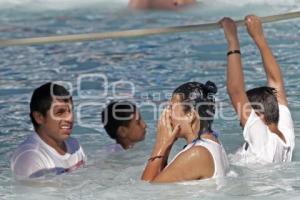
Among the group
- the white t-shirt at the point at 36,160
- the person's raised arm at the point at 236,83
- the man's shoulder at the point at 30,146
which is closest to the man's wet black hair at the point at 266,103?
the person's raised arm at the point at 236,83

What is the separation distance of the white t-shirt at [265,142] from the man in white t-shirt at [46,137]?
1081 mm

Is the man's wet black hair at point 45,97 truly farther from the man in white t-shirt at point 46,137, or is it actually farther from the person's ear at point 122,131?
the person's ear at point 122,131

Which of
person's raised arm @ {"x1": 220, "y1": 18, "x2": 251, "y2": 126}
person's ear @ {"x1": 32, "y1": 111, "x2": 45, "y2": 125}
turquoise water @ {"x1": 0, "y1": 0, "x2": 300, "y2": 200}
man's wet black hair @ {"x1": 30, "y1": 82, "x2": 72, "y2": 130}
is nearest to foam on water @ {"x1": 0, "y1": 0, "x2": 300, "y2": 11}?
turquoise water @ {"x1": 0, "y1": 0, "x2": 300, "y2": 200}

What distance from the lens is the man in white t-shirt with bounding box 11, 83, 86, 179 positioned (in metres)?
5.55

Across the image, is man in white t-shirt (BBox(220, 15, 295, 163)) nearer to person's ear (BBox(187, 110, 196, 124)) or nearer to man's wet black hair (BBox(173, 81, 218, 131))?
man's wet black hair (BBox(173, 81, 218, 131))

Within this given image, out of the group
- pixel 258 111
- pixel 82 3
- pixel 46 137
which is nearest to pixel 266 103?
pixel 258 111

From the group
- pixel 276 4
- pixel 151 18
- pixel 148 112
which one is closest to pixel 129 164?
pixel 148 112

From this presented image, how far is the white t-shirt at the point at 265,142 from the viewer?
5625 mm

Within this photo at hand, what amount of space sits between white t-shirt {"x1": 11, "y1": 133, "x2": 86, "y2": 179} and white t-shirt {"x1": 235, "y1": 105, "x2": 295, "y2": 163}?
111 centimetres

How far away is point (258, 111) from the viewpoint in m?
5.71

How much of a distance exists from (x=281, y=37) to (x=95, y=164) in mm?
5200

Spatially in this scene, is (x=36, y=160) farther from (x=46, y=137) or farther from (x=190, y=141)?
(x=190, y=141)

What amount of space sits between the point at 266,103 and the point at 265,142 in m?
0.24

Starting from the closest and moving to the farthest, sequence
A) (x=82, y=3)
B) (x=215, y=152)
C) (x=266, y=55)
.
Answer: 1. (x=215, y=152)
2. (x=266, y=55)
3. (x=82, y=3)
